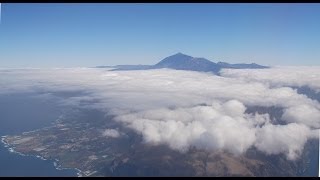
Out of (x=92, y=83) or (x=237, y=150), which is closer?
(x=92, y=83)

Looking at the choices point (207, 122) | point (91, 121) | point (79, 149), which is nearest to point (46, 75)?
point (91, 121)

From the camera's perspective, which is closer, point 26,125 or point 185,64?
point 185,64

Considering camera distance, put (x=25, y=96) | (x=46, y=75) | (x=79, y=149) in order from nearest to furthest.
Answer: (x=79, y=149) < (x=46, y=75) < (x=25, y=96)

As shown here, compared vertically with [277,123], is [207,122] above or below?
above

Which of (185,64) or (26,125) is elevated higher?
(185,64)

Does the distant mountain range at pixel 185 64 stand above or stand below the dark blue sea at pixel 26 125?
above

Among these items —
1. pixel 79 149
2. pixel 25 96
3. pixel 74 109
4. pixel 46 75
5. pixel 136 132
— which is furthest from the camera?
pixel 25 96

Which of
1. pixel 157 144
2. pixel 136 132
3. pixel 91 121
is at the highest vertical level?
pixel 91 121

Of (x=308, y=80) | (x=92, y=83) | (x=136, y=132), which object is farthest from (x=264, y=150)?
(x=92, y=83)

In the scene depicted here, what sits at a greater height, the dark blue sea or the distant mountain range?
the distant mountain range

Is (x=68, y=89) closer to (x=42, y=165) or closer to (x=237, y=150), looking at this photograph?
(x=42, y=165)
